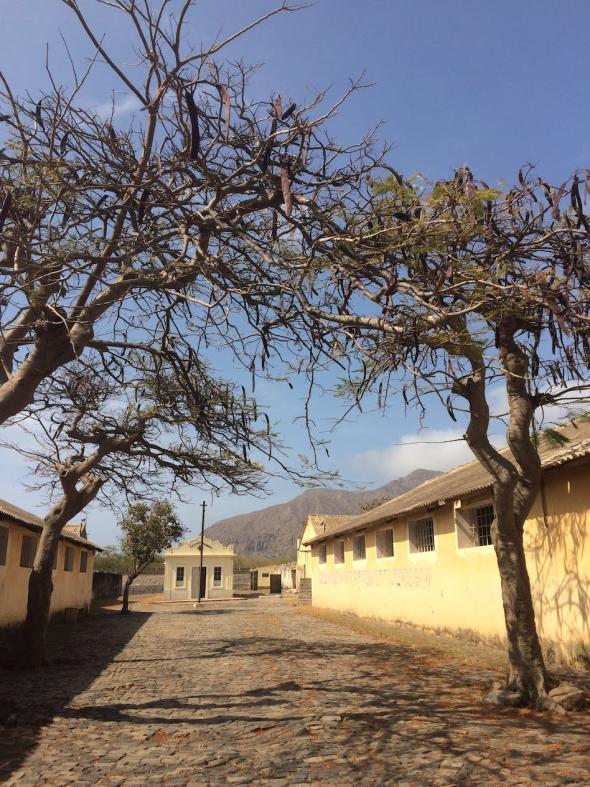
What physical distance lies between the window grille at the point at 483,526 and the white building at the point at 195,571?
102 ft

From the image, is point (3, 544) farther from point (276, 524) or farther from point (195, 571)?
point (276, 524)

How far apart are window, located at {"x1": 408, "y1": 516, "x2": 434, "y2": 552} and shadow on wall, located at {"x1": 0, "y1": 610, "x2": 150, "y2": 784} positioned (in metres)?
7.76

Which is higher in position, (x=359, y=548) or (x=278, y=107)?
(x=278, y=107)

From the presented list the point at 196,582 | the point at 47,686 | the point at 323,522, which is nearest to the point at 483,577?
the point at 47,686

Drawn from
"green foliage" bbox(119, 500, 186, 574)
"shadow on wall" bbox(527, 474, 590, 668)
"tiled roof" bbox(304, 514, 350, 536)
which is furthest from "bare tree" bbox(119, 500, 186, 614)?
"shadow on wall" bbox(527, 474, 590, 668)

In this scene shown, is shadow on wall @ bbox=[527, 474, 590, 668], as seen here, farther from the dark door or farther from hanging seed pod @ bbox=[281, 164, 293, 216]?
the dark door

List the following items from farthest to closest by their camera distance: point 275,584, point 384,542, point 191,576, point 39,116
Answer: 1. point 275,584
2. point 191,576
3. point 384,542
4. point 39,116

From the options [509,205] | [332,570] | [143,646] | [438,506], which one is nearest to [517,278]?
[509,205]

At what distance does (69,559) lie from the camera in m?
24.0

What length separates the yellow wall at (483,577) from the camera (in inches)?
364

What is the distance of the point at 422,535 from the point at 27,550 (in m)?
11.1

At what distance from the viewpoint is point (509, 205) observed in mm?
5777

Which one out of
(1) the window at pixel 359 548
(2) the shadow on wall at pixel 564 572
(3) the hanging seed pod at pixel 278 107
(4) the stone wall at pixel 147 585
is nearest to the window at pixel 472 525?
(2) the shadow on wall at pixel 564 572

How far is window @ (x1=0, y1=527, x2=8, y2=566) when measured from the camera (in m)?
15.0
